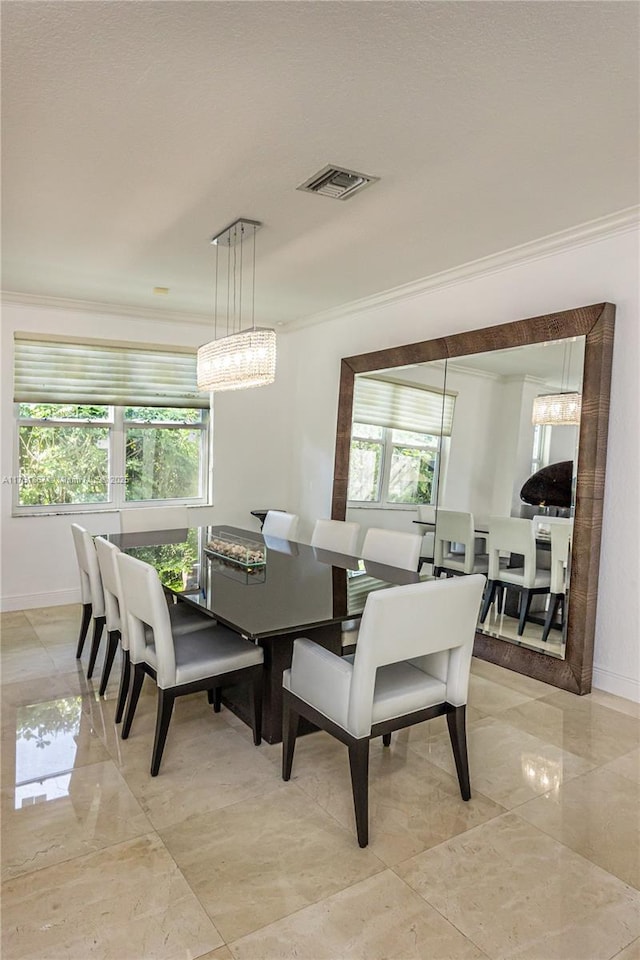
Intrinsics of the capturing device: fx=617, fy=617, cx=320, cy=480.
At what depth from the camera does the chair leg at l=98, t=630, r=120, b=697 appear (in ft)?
10.5

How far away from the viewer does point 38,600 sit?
506 centimetres

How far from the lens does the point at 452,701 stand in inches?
94.5

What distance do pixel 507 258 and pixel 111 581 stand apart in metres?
3.00

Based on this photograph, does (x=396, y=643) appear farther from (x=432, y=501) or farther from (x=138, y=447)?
(x=138, y=447)

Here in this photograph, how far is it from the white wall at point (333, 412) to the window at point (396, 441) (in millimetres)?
468

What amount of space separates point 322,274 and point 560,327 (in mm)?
1714

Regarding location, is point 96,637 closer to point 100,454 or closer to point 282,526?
point 282,526

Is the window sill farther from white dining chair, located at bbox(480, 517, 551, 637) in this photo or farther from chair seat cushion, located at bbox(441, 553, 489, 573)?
white dining chair, located at bbox(480, 517, 551, 637)

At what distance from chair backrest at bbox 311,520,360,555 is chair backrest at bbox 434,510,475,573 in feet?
2.05

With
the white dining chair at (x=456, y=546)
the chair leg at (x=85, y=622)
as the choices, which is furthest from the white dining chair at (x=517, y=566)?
the chair leg at (x=85, y=622)

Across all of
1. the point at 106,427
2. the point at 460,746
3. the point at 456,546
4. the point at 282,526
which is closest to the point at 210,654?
the point at 460,746

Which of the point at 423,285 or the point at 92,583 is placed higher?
the point at 423,285

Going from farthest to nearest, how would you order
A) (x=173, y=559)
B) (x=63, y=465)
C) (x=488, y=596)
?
(x=63, y=465) → (x=488, y=596) → (x=173, y=559)

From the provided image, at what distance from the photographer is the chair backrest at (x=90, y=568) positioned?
3.42 metres
